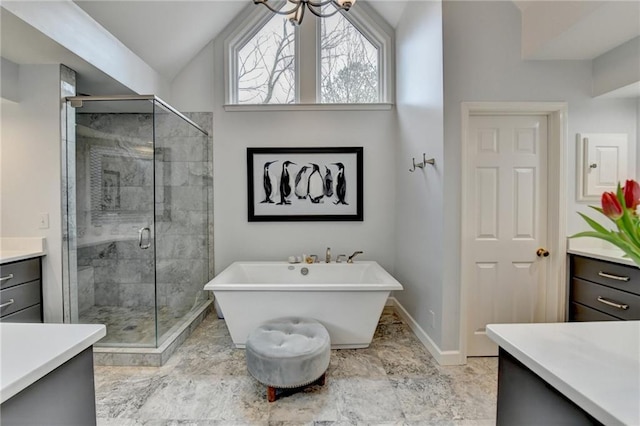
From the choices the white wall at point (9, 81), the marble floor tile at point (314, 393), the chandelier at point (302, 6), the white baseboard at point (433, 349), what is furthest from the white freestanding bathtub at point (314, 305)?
the white wall at point (9, 81)

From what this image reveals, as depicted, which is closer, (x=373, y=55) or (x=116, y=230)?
(x=116, y=230)

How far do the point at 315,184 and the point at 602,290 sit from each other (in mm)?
2692

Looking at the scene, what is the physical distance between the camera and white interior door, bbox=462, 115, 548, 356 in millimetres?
2443

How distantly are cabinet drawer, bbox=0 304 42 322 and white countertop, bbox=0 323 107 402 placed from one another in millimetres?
1921

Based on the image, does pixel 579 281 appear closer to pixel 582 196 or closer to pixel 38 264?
pixel 582 196

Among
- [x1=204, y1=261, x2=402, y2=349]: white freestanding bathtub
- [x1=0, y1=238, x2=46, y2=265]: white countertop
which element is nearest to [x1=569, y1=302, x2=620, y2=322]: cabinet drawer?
[x1=204, y1=261, x2=402, y2=349]: white freestanding bathtub

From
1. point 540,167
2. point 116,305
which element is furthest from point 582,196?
point 116,305

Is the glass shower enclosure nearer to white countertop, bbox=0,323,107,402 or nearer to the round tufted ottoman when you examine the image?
the round tufted ottoman

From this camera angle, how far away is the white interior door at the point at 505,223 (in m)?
2.44

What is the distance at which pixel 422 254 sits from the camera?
→ 109 inches

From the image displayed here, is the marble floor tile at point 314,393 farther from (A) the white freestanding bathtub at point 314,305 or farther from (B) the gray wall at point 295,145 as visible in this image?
(B) the gray wall at point 295,145

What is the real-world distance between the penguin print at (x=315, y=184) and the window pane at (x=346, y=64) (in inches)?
35.9

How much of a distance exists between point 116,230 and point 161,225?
61 centimetres

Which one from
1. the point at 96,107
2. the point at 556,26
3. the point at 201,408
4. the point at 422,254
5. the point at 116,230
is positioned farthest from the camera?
the point at 116,230
